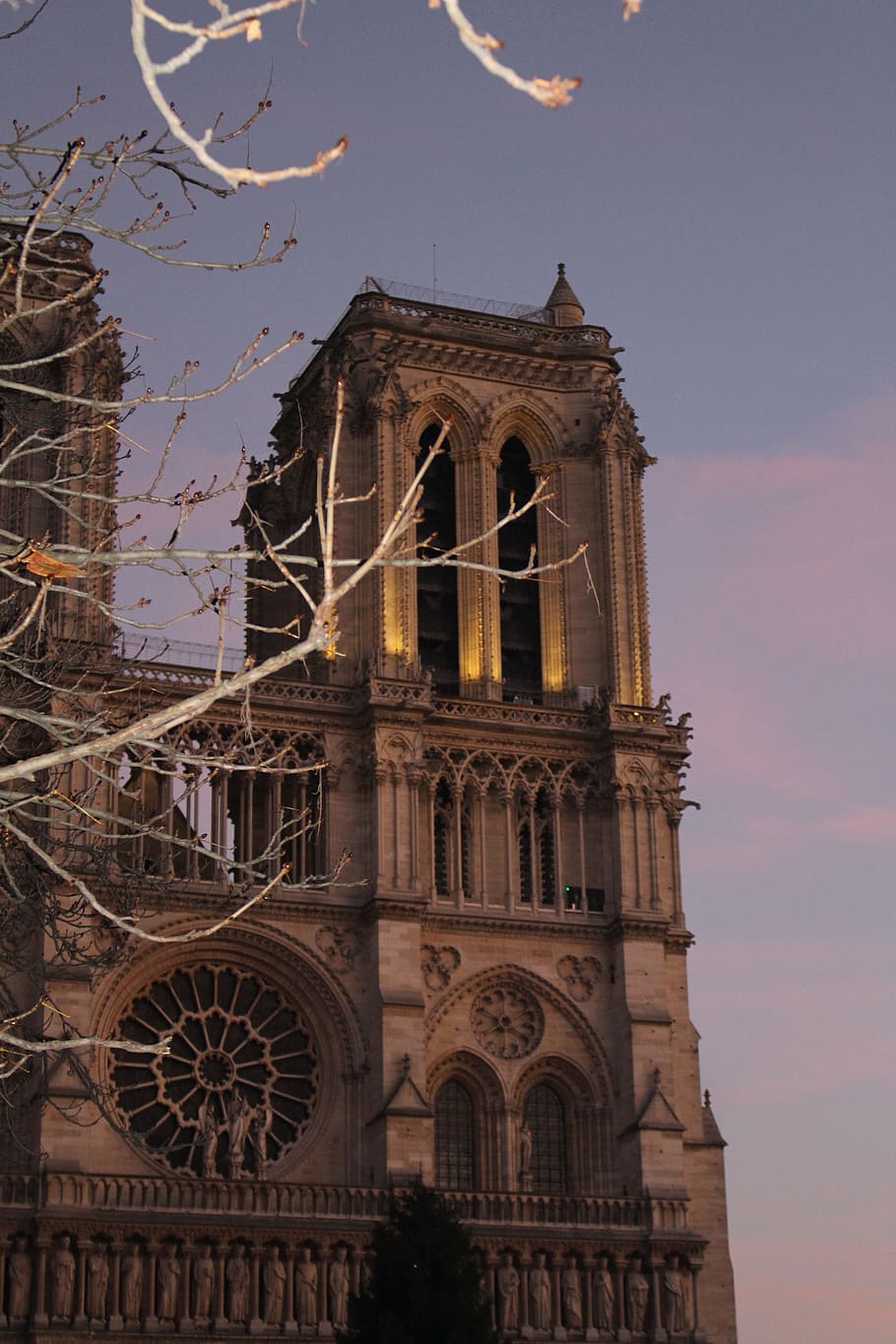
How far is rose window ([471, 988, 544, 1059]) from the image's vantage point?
45500 mm

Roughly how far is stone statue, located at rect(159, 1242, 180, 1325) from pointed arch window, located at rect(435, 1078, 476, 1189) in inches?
249

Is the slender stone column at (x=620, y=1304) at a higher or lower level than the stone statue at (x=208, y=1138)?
lower

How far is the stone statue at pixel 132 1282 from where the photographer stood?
39.5m

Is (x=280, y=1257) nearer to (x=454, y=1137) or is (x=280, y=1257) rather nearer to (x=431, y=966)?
(x=454, y=1137)

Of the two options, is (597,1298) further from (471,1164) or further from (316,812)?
(316,812)

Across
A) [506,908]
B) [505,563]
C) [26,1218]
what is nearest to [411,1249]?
[26,1218]

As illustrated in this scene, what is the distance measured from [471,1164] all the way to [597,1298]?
3.77m

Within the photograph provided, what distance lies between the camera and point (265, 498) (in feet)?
178

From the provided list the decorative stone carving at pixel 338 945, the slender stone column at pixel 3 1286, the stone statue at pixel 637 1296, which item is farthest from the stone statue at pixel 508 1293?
the slender stone column at pixel 3 1286

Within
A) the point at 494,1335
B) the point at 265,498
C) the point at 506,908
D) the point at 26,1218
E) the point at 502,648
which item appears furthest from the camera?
the point at 265,498

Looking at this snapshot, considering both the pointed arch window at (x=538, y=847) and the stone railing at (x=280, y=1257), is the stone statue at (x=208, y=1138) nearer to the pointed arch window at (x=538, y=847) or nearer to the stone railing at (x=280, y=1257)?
the stone railing at (x=280, y=1257)

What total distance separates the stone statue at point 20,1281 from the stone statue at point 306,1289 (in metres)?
4.83

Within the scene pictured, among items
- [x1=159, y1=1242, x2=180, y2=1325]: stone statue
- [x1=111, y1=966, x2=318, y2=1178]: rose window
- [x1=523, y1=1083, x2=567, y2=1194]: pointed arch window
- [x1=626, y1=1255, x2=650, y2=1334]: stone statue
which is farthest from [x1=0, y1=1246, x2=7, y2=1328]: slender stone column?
[x1=626, y1=1255, x2=650, y2=1334]: stone statue

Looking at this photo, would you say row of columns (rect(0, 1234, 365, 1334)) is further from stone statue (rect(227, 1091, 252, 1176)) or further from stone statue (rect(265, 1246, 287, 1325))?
Answer: stone statue (rect(227, 1091, 252, 1176))
